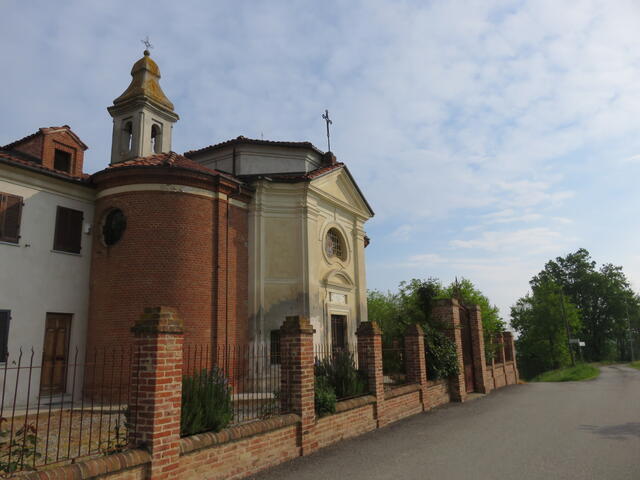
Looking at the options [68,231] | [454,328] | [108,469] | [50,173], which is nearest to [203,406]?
[108,469]

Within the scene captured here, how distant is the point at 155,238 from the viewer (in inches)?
533

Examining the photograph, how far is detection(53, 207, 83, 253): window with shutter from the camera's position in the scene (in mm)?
13516

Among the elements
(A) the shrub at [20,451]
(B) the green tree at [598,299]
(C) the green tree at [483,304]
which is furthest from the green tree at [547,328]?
(A) the shrub at [20,451]

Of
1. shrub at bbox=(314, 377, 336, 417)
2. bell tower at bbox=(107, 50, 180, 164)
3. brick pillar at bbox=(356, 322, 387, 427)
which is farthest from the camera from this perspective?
bell tower at bbox=(107, 50, 180, 164)

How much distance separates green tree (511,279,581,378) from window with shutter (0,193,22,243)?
172 ft

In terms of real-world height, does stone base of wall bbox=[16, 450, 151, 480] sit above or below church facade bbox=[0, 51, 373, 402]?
below

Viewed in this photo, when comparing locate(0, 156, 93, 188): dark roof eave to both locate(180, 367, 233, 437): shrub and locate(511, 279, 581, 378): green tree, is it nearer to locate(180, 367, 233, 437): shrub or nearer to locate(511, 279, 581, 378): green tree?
locate(180, 367, 233, 437): shrub

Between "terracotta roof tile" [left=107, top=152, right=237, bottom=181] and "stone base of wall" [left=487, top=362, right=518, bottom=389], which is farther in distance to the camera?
"stone base of wall" [left=487, top=362, right=518, bottom=389]

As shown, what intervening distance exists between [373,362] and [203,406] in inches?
188

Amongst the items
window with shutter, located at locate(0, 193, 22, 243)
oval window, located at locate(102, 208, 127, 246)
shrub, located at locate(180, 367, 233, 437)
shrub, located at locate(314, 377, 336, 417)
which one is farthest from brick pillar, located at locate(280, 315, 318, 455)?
window with shutter, located at locate(0, 193, 22, 243)

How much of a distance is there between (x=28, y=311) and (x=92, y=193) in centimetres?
399

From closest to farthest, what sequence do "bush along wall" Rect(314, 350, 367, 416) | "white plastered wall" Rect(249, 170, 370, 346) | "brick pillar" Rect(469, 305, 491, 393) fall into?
1. "bush along wall" Rect(314, 350, 367, 416)
2. "white plastered wall" Rect(249, 170, 370, 346)
3. "brick pillar" Rect(469, 305, 491, 393)

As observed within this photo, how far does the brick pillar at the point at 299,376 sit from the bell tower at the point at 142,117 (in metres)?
11.0

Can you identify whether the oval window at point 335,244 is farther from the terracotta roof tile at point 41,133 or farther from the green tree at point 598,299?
the green tree at point 598,299
